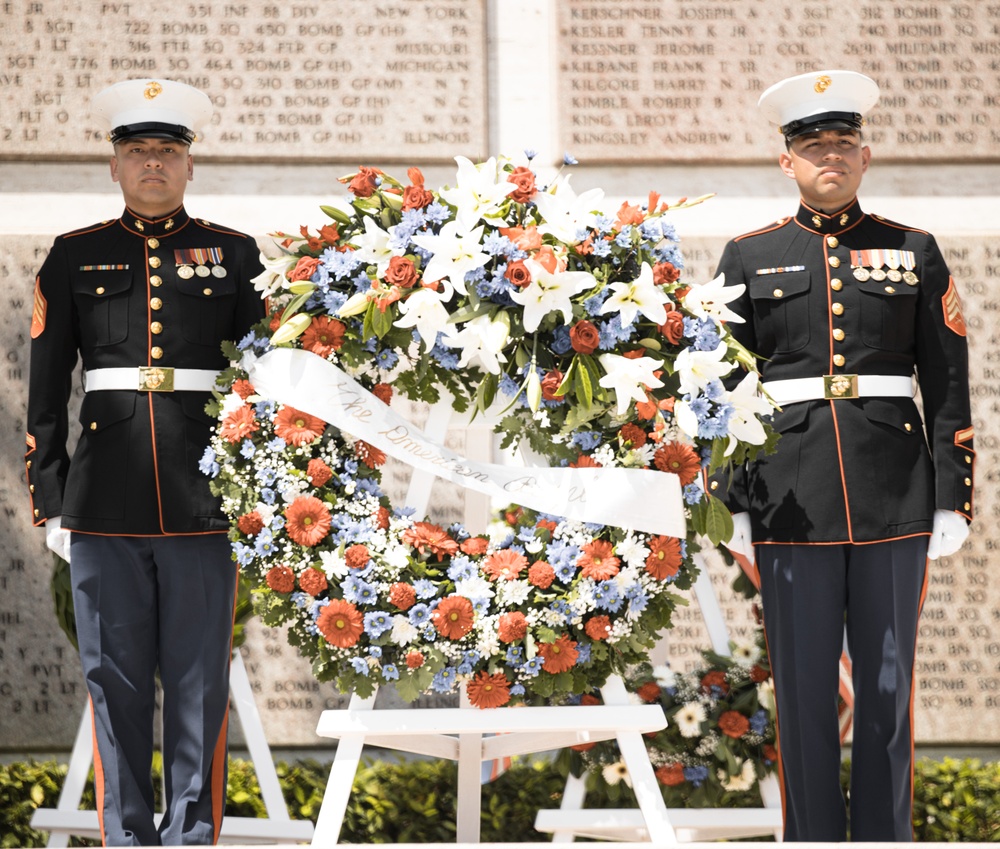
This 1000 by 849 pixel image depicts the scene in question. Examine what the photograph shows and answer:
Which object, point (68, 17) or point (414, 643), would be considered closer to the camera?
point (414, 643)

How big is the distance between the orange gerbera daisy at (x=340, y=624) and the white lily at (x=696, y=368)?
0.87m

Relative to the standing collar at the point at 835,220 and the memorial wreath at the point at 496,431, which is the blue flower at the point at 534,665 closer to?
the memorial wreath at the point at 496,431

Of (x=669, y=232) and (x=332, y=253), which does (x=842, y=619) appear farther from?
(x=332, y=253)

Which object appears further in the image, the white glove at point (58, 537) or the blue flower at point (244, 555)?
the white glove at point (58, 537)

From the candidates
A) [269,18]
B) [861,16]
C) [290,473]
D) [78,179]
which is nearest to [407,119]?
[269,18]

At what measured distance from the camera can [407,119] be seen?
16.2 ft

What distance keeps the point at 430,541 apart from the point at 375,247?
682mm

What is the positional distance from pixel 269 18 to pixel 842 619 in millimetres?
3224

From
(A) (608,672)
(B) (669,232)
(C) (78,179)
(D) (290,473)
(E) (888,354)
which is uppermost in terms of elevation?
(C) (78,179)

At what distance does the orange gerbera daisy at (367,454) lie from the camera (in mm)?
2945

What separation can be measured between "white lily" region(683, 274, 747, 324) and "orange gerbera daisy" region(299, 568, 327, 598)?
1.02 metres

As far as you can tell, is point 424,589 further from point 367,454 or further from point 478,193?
point 478,193

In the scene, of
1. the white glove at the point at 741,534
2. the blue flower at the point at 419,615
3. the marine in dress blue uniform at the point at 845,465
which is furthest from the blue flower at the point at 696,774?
the blue flower at the point at 419,615

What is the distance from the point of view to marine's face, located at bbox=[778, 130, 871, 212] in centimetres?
337
